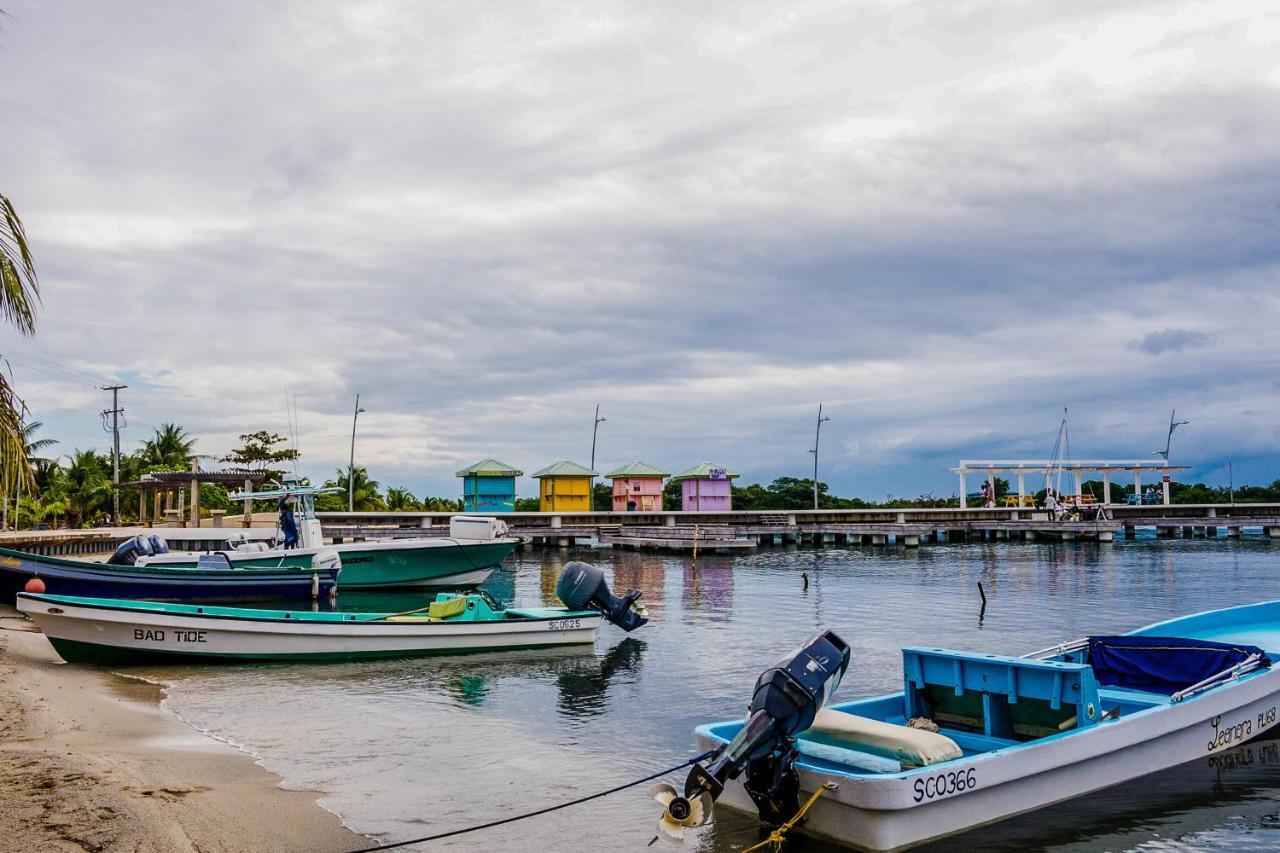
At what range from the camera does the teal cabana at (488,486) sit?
3078 inches

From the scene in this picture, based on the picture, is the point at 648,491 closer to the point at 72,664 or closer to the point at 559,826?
the point at 72,664

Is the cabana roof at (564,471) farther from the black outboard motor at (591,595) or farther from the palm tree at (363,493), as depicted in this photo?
the black outboard motor at (591,595)

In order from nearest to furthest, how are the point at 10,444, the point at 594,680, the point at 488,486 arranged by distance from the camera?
1. the point at 10,444
2. the point at 594,680
3. the point at 488,486

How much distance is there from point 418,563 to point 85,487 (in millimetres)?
41210

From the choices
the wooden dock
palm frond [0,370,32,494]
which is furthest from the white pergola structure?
palm frond [0,370,32,494]

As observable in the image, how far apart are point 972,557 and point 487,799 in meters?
53.1

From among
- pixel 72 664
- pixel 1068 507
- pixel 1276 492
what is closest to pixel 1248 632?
pixel 72 664

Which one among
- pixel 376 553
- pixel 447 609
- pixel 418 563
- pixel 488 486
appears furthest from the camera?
pixel 488 486

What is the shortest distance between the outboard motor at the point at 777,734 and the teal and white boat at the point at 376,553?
27525 millimetres

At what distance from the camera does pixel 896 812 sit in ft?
30.3

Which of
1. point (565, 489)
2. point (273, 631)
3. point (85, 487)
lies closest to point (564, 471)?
point (565, 489)

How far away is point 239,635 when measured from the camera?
2047cm

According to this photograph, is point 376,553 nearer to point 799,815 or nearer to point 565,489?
point 799,815

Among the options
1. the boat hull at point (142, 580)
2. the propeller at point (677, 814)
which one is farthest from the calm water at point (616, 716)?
the boat hull at point (142, 580)
